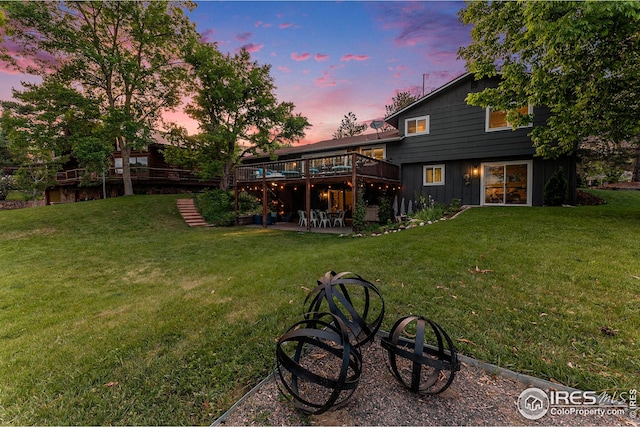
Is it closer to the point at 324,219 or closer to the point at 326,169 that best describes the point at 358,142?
the point at 326,169

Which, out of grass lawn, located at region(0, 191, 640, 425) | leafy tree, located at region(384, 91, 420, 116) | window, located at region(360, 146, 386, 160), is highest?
leafy tree, located at region(384, 91, 420, 116)

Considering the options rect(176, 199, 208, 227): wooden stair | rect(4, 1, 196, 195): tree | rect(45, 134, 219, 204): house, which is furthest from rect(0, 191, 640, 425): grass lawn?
rect(45, 134, 219, 204): house

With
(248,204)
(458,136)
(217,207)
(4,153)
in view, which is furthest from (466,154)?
(4,153)

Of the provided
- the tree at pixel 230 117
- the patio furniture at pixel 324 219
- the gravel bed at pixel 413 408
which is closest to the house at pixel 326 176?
the patio furniture at pixel 324 219

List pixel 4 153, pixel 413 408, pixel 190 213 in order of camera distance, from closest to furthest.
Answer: pixel 413 408, pixel 190 213, pixel 4 153

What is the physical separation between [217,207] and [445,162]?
42.9 feet

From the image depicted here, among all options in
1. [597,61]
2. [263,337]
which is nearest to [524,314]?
[263,337]

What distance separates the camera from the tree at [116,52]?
14.5 metres

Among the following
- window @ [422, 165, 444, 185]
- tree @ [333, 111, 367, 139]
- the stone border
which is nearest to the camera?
the stone border

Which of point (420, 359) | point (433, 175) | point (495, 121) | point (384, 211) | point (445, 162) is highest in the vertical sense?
point (495, 121)

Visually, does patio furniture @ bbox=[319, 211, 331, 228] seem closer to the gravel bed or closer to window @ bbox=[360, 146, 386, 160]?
window @ bbox=[360, 146, 386, 160]

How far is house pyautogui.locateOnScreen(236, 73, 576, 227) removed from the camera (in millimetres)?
10898

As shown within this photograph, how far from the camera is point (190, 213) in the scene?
610 inches

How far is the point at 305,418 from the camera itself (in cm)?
194
